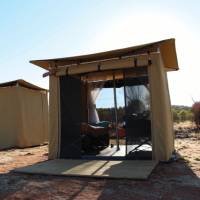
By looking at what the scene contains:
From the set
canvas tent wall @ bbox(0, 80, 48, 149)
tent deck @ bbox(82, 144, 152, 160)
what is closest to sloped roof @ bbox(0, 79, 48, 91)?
canvas tent wall @ bbox(0, 80, 48, 149)

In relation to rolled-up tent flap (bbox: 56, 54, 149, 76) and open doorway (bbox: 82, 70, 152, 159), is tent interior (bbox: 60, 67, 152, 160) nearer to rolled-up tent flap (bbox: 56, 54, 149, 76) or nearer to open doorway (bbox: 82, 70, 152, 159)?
open doorway (bbox: 82, 70, 152, 159)

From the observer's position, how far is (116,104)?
27.0 ft

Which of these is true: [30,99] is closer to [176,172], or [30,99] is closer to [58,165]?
[58,165]

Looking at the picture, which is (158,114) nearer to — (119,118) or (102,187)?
(119,118)

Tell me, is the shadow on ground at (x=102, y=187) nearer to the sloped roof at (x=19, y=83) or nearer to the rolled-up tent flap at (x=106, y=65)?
the rolled-up tent flap at (x=106, y=65)

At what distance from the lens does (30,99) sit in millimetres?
11547

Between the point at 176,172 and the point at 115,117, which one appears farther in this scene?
the point at 115,117

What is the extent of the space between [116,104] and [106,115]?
0.65 meters

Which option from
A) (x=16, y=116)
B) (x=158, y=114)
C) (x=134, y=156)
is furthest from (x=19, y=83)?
(x=158, y=114)

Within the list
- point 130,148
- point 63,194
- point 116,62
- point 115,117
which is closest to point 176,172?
point 130,148

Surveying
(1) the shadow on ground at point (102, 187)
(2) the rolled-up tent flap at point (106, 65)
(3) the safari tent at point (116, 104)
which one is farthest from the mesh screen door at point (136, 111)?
(1) the shadow on ground at point (102, 187)

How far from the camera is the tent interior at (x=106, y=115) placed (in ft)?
21.9

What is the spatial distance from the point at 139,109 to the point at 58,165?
194 cm

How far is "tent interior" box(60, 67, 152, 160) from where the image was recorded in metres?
6.66
